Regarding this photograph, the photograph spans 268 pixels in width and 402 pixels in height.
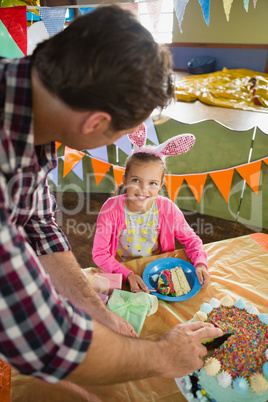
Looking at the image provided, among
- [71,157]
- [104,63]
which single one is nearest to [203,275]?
[104,63]

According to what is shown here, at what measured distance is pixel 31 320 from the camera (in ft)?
1.71

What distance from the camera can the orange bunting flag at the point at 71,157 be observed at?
9.73ft

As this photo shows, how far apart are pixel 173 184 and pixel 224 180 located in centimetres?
46

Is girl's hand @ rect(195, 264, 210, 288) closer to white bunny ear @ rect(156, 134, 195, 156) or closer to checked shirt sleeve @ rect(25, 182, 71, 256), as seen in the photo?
checked shirt sleeve @ rect(25, 182, 71, 256)

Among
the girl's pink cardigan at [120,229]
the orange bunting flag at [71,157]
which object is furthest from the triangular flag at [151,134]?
the girl's pink cardigan at [120,229]

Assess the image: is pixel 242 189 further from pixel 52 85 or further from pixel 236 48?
pixel 236 48

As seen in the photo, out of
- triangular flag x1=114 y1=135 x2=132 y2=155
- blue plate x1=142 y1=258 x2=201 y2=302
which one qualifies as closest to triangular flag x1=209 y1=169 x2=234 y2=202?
triangular flag x1=114 y1=135 x2=132 y2=155

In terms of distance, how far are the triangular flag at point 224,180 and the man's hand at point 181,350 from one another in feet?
6.35

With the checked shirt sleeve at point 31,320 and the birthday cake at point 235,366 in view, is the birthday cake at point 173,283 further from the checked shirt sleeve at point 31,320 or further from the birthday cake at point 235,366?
the checked shirt sleeve at point 31,320

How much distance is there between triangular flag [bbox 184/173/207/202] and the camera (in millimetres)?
2710

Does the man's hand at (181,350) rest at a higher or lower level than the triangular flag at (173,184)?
higher

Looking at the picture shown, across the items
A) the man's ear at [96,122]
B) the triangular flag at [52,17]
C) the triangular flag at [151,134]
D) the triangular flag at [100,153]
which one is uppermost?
the triangular flag at [52,17]

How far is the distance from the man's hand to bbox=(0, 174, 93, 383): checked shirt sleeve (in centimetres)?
24

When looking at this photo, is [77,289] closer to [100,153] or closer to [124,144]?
[124,144]
